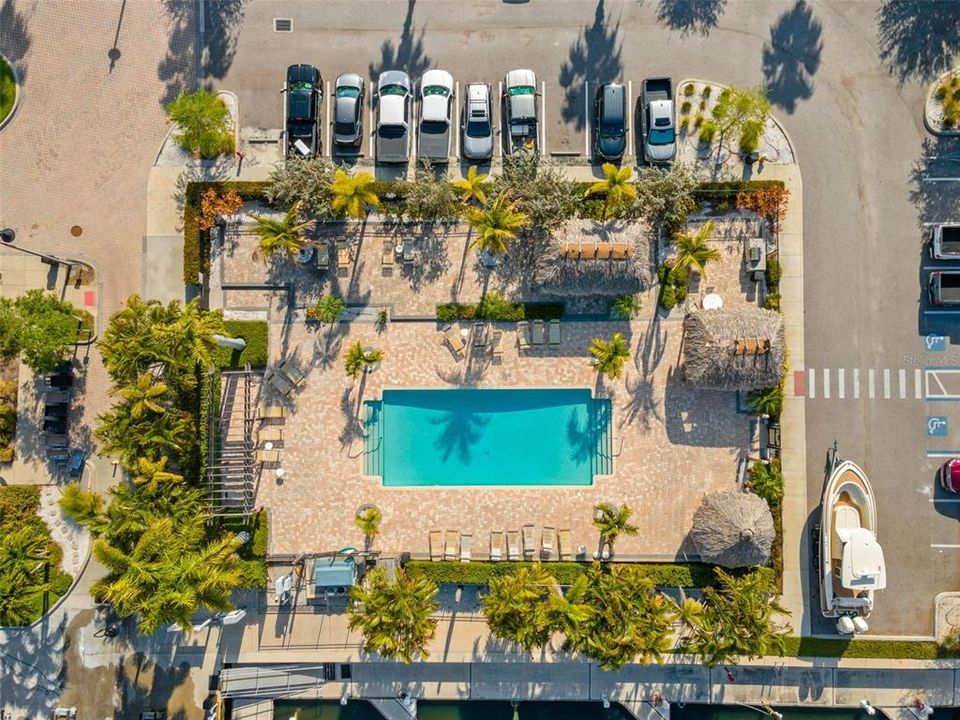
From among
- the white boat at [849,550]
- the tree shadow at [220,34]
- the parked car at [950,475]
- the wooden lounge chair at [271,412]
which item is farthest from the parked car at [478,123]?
the parked car at [950,475]

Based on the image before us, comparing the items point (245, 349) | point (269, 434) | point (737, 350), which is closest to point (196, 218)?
point (245, 349)

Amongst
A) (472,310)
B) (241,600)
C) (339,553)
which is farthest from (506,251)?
(241,600)

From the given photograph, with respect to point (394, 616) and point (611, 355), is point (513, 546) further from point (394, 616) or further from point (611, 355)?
point (611, 355)

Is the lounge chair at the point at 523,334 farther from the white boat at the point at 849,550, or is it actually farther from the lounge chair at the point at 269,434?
the white boat at the point at 849,550

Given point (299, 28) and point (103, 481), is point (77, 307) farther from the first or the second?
point (299, 28)

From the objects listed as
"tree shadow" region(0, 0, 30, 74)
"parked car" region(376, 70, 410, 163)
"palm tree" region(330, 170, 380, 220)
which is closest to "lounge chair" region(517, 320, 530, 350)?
A: "palm tree" region(330, 170, 380, 220)

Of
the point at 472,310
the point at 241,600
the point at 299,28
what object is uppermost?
the point at 299,28

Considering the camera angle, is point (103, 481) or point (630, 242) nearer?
point (630, 242)
